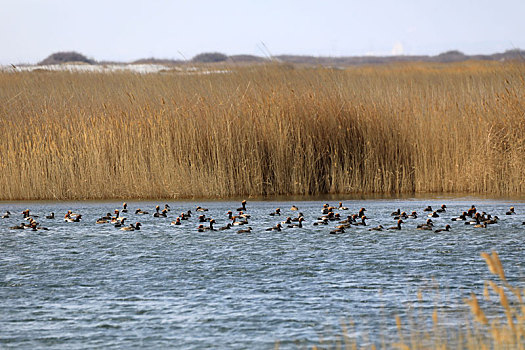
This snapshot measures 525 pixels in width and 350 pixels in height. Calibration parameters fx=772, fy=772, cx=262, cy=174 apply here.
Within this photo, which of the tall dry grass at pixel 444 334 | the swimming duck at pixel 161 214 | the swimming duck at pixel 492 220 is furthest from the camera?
the swimming duck at pixel 161 214

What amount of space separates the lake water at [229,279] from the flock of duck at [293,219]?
0.40 ft

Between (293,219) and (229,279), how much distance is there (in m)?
4.33

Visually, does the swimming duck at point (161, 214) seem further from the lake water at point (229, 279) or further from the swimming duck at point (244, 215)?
the swimming duck at point (244, 215)

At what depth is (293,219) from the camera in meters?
13.1

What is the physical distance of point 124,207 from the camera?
14.5 meters

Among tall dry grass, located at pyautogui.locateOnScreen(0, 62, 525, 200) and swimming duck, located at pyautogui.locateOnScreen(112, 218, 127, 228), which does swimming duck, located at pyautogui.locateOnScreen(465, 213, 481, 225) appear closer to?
tall dry grass, located at pyautogui.locateOnScreen(0, 62, 525, 200)

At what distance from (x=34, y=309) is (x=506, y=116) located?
1125 centimetres

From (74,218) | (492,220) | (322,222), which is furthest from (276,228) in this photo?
(74,218)

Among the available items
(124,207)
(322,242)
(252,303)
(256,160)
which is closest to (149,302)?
(252,303)

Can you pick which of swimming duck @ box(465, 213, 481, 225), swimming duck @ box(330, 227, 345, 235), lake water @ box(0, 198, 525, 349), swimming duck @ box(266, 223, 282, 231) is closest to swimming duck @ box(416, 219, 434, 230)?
lake water @ box(0, 198, 525, 349)

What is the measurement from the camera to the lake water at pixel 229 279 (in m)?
6.78

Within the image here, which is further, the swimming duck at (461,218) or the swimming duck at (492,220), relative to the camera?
the swimming duck at (461,218)

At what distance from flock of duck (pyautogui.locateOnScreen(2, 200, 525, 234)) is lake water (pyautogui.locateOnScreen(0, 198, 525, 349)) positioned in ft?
0.40

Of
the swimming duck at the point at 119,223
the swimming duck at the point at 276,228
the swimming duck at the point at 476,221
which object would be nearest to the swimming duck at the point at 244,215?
the swimming duck at the point at 276,228
